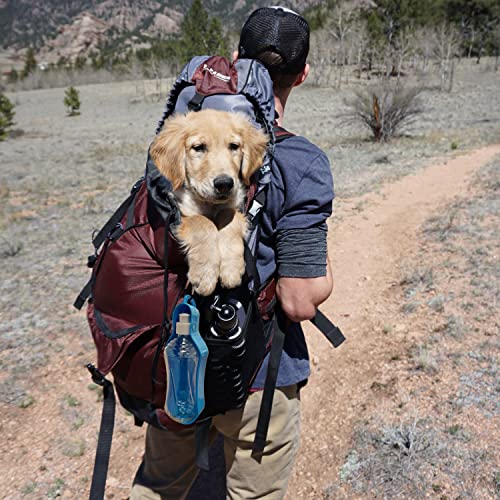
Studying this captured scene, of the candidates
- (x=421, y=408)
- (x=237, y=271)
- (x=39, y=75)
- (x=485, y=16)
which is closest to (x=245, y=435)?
(x=237, y=271)

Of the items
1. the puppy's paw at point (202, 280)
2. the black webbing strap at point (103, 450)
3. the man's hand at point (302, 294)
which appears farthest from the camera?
the black webbing strap at point (103, 450)

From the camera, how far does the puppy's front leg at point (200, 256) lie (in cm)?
156

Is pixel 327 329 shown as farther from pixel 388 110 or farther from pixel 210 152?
pixel 388 110

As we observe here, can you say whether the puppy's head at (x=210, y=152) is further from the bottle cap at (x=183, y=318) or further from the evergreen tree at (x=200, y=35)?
the evergreen tree at (x=200, y=35)

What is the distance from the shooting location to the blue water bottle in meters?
1.46

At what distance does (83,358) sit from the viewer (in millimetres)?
4559

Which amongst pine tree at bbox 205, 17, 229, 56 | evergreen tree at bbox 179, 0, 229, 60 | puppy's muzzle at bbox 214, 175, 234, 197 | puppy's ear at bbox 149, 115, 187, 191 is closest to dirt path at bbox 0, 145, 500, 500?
puppy's muzzle at bbox 214, 175, 234, 197

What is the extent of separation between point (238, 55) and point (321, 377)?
3181mm

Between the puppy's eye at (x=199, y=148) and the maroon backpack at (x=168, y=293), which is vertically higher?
the puppy's eye at (x=199, y=148)

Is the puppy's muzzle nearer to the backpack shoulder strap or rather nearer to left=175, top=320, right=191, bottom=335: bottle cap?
the backpack shoulder strap

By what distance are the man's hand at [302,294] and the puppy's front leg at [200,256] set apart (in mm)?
279

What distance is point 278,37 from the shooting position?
1709mm

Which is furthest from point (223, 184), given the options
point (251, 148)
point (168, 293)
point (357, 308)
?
point (357, 308)

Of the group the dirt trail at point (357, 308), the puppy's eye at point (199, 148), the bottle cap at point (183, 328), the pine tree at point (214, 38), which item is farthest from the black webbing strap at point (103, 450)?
the pine tree at point (214, 38)
